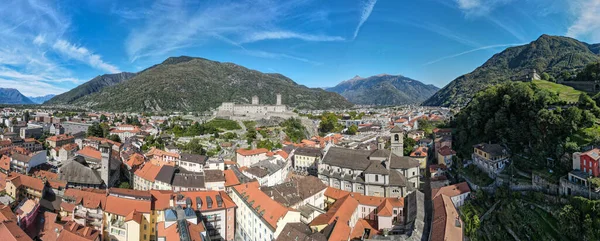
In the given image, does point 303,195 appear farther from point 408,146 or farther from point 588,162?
point 408,146

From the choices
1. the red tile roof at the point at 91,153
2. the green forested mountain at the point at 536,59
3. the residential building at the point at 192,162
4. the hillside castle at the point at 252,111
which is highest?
the green forested mountain at the point at 536,59

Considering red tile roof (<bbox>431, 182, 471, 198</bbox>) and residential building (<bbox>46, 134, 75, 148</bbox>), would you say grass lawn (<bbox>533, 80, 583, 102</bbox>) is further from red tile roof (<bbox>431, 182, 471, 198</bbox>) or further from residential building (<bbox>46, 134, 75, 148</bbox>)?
residential building (<bbox>46, 134, 75, 148</bbox>)

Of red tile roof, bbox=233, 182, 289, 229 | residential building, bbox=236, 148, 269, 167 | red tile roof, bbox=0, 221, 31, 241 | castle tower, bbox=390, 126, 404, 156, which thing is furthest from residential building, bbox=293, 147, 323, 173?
red tile roof, bbox=0, 221, 31, 241

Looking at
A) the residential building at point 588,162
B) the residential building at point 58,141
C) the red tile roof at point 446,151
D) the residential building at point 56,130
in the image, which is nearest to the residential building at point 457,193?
the residential building at point 588,162

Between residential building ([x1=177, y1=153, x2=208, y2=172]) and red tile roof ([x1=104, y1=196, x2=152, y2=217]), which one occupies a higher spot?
residential building ([x1=177, y1=153, x2=208, y2=172])

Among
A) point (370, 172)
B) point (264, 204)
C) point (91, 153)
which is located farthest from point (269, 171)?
point (91, 153)

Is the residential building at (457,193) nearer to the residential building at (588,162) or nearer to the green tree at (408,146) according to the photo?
the residential building at (588,162)

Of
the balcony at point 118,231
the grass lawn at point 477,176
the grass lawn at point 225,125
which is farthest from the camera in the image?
the grass lawn at point 225,125
